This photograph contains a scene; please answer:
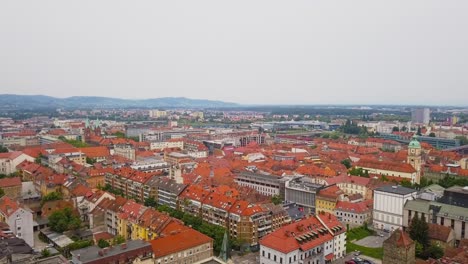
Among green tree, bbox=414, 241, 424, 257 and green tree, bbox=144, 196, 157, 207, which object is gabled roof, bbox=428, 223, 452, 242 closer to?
green tree, bbox=414, 241, 424, 257

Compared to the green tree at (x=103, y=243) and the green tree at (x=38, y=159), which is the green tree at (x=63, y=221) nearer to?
the green tree at (x=103, y=243)

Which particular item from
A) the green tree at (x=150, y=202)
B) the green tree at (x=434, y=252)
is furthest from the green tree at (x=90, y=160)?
the green tree at (x=434, y=252)

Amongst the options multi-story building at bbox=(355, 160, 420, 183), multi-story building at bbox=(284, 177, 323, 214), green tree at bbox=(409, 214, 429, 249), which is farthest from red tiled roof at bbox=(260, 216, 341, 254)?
multi-story building at bbox=(355, 160, 420, 183)

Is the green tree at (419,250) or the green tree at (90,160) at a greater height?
the green tree at (90,160)

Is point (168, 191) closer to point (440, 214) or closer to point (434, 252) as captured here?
point (434, 252)

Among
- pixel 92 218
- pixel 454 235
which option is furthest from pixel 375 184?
pixel 92 218

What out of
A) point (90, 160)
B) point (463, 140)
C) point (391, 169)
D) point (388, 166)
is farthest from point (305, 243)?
point (463, 140)
